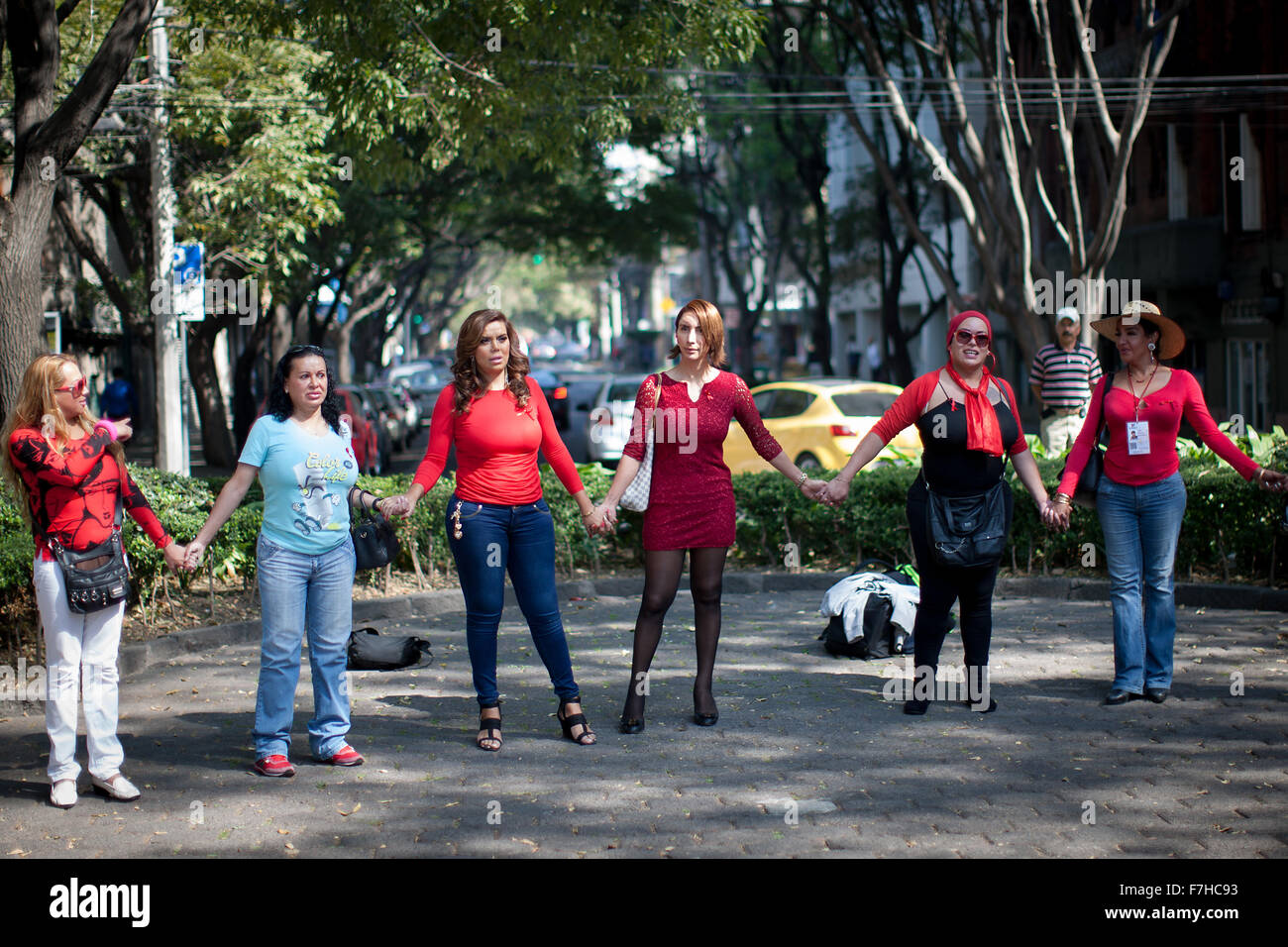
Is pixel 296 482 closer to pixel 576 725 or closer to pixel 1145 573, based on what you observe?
pixel 576 725

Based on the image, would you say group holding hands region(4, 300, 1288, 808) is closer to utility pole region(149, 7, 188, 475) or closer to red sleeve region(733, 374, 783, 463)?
red sleeve region(733, 374, 783, 463)

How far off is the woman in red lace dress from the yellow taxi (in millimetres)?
9409

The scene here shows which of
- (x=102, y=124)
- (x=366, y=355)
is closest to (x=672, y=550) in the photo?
(x=102, y=124)

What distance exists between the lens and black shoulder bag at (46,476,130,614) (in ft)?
17.7

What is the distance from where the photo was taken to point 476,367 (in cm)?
622

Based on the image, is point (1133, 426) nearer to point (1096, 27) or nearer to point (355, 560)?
point (355, 560)

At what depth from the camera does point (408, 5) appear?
1242cm

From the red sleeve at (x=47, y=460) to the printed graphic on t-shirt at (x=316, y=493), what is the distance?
82 centimetres

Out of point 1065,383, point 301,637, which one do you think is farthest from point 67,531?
point 1065,383

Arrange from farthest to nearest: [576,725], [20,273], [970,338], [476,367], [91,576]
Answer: [20,273] < [970,338] < [576,725] < [476,367] < [91,576]

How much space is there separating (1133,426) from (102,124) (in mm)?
14497

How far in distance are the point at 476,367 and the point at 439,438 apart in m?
0.36

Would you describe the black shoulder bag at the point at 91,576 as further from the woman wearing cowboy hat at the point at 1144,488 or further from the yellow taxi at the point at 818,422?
the yellow taxi at the point at 818,422

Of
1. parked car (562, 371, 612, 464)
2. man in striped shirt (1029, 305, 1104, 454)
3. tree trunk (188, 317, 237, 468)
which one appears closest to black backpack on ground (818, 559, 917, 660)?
man in striped shirt (1029, 305, 1104, 454)
